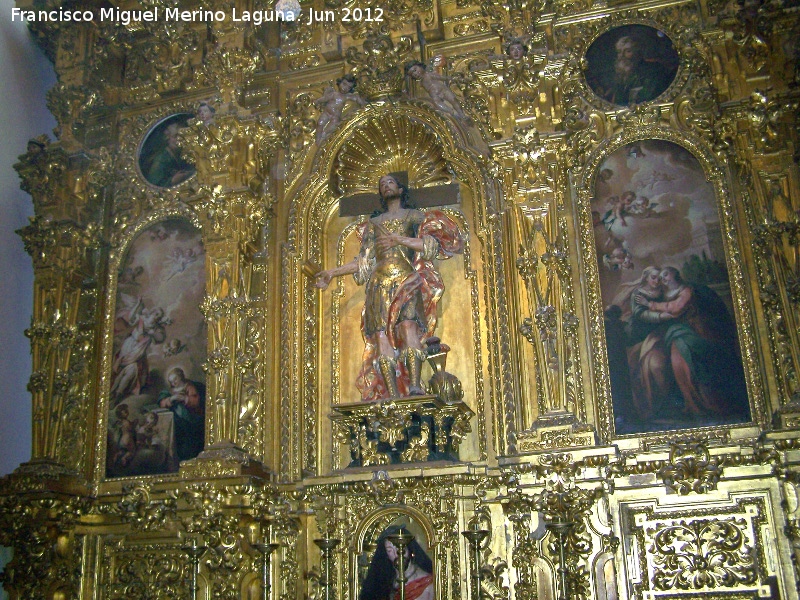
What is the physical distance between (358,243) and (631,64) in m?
4.16

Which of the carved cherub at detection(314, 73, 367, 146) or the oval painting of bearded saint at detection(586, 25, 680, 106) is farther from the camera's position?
the carved cherub at detection(314, 73, 367, 146)

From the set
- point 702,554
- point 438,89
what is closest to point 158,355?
point 438,89

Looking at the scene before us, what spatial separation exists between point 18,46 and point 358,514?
27.6 ft

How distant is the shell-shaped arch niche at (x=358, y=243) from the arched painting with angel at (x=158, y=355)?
1608mm

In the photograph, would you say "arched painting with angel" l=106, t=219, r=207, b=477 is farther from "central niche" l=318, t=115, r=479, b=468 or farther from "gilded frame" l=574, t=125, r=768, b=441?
"gilded frame" l=574, t=125, r=768, b=441

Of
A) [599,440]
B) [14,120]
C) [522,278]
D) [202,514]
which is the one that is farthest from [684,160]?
[14,120]

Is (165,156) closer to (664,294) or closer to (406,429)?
(406,429)

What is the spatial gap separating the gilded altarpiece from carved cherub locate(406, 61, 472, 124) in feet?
0.14

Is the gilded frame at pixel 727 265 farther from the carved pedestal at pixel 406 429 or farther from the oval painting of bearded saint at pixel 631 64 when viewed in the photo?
the carved pedestal at pixel 406 429

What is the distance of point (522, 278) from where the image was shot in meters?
10.5

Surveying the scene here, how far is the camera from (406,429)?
34.2 ft

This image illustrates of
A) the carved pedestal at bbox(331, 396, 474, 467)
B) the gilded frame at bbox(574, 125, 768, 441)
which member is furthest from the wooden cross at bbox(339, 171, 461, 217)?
the carved pedestal at bbox(331, 396, 474, 467)

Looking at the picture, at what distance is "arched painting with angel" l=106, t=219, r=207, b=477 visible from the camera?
11320mm

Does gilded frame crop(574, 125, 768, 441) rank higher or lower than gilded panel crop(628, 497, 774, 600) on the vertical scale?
higher
